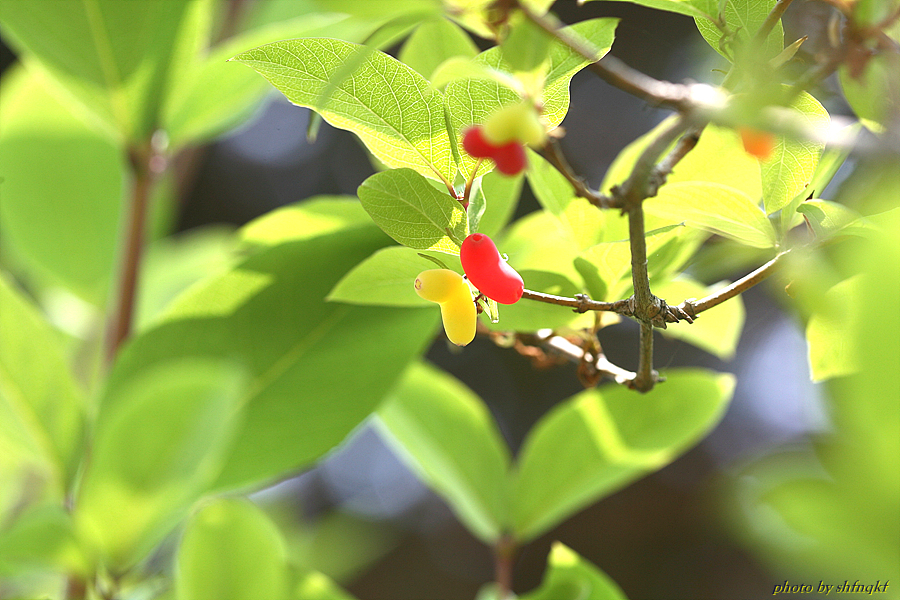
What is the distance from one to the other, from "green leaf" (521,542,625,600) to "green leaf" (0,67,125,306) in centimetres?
58

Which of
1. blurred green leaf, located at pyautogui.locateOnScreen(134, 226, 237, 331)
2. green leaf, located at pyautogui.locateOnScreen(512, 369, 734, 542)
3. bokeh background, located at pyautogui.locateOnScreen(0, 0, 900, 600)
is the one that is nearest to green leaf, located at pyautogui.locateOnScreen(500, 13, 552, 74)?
green leaf, located at pyautogui.locateOnScreen(512, 369, 734, 542)

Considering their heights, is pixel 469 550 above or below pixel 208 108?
below

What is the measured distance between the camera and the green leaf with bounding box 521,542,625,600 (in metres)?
0.45

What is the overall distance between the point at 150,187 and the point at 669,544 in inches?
90.0

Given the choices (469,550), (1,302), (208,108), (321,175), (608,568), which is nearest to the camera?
(1,302)

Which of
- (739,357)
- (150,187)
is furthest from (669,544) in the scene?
(150,187)

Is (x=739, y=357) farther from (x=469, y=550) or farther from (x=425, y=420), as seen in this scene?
(x=425, y=420)

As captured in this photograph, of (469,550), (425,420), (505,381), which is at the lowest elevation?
(469,550)

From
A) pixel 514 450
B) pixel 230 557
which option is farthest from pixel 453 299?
pixel 514 450

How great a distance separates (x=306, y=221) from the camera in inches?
18.4

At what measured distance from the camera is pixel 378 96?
0.29 meters

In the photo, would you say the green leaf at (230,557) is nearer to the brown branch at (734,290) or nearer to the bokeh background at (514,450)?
the brown branch at (734,290)

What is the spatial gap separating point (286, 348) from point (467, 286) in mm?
228

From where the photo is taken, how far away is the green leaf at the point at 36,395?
461 mm
